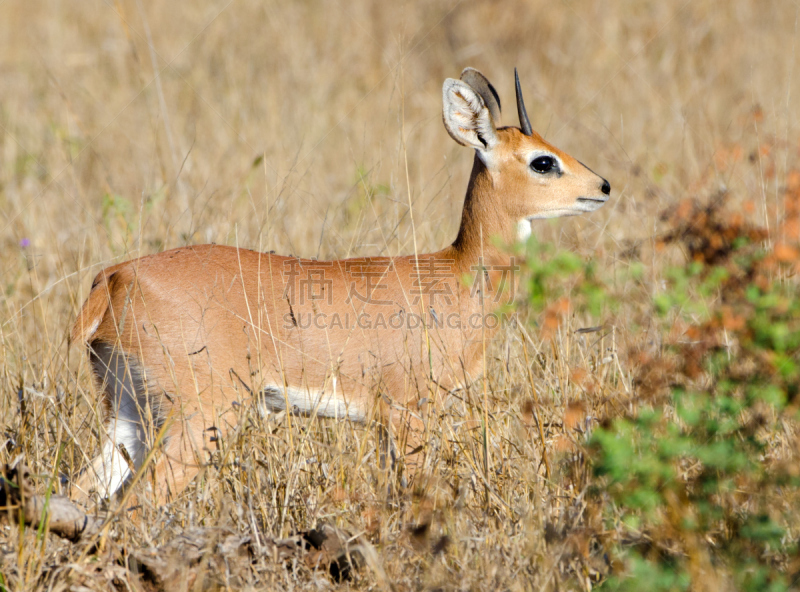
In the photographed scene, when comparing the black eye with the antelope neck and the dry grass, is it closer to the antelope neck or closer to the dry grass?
the antelope neck

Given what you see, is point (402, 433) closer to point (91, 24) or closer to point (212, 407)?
point (212, 407)

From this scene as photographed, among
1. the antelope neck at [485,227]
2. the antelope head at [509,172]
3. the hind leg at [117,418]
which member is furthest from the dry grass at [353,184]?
the antelope neck at [485,227]

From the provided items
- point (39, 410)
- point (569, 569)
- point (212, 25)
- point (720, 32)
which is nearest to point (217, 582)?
point (569, 569)

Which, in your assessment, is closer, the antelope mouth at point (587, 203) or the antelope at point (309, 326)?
the antelope at point (309, 326)

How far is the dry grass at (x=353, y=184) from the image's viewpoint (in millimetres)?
2859

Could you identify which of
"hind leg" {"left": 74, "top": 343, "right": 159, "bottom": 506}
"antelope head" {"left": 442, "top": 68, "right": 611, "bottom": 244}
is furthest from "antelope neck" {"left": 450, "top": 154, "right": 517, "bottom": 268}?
"hind leg" {"left": 74, "top": 343, "right": 159, "bottom": 506}

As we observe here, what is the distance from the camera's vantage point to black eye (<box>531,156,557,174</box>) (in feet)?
14.0

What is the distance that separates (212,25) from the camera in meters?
10.7

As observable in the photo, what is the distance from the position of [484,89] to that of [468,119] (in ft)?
0.58

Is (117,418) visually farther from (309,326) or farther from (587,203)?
(587,203)

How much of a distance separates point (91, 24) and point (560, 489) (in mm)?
10525

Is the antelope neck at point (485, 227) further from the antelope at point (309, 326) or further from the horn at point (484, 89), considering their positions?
the horn at point (484, 89)

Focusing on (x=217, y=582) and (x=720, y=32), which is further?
(x=720, y=32)

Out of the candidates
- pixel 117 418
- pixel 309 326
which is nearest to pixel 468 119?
pixel 309 326
